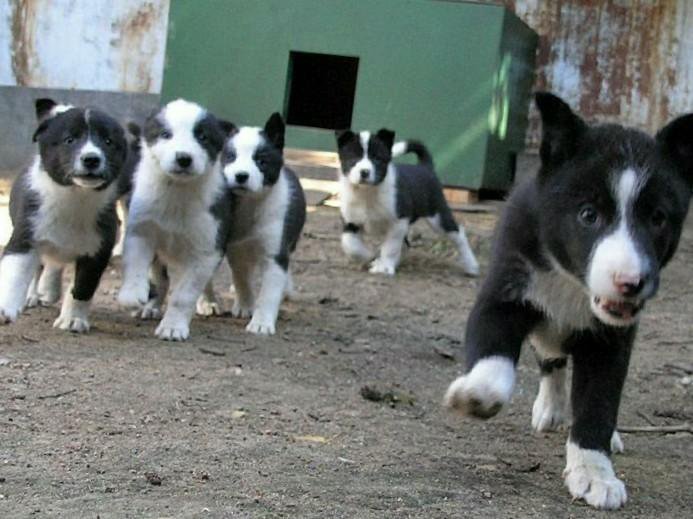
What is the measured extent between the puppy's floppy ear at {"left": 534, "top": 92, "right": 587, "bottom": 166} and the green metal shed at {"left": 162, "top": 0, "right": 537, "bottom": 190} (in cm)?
897

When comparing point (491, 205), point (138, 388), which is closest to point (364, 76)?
point (491, 205)

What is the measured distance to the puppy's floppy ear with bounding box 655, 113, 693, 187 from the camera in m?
3.86

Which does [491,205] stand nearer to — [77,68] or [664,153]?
[77,68]

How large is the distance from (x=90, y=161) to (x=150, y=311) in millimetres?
1462

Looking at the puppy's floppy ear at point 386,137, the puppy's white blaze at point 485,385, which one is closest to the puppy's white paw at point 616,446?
the puppy's white blaze at point 485,385

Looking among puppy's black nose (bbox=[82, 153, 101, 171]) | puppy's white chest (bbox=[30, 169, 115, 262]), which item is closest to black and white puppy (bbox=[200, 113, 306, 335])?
puppy's white chest (bbox=[30, 169, 115, 262])

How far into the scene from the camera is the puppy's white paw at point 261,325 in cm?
701

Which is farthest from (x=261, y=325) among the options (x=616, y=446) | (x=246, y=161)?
(x=616, y=446)

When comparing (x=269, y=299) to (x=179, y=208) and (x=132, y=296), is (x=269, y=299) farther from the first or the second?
(x=132, y=296)

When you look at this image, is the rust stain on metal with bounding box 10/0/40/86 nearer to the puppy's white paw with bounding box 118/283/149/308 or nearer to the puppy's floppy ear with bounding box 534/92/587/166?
the puppy's white paw with bounding box 118/283/149/308

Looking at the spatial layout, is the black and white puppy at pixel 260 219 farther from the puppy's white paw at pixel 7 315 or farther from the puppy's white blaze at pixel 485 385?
the puppy's white blaze at pixel 485 385

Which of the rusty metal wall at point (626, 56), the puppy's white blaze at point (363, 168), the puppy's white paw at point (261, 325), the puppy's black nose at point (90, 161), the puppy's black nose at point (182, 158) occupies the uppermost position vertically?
the rusty metal wall at point (626, 56)

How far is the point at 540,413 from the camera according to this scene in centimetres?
515

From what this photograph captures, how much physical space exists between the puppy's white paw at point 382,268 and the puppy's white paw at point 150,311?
10.3 ft
